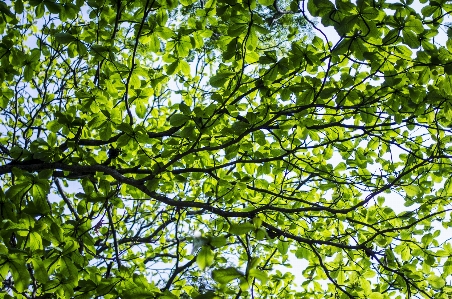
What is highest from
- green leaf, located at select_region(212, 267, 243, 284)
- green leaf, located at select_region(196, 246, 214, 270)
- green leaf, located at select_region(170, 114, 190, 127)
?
green leaf, located at select_region(170, 114, 190, 127)

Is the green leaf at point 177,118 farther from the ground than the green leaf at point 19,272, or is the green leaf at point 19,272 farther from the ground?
the green leaf at point 177,118

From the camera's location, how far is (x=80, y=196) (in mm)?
3041

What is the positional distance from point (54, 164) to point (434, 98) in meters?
2.83

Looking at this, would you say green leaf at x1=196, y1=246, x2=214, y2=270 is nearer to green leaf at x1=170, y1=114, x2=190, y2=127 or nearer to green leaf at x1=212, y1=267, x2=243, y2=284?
green leaf at x1=212, y1=267, x2=243, y2=284

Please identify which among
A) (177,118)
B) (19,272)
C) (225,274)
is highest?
(177,118)

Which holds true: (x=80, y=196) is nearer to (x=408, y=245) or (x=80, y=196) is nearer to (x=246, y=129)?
(x=246, y=129)

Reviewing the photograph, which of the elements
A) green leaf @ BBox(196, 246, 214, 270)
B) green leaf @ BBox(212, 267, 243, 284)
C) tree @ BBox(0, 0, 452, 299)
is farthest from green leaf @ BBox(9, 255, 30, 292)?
green leaf @ BBox(212, 267, 243, 284)

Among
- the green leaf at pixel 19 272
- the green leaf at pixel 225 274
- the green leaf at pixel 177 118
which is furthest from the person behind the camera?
the green leaf at pixel 177 118

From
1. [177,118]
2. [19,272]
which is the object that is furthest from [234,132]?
[19,272]

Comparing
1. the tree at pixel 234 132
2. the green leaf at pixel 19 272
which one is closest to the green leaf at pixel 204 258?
the tree at pixel 234 132

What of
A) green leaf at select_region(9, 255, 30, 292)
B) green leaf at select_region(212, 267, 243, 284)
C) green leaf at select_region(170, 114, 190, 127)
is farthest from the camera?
green leaf at select_region(170, 114, 190, 127)

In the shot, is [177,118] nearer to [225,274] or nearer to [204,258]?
[204,258]

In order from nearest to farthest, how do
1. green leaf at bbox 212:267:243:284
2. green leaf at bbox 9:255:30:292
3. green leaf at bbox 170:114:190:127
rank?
green leaf at bbox 212:267:243:284
green leaf at bbox 9:255:30:292
green leaf at bbox 170:114:190:127

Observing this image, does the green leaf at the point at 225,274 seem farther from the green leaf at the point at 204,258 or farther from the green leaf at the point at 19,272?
the green leaf at the point at 19,272
